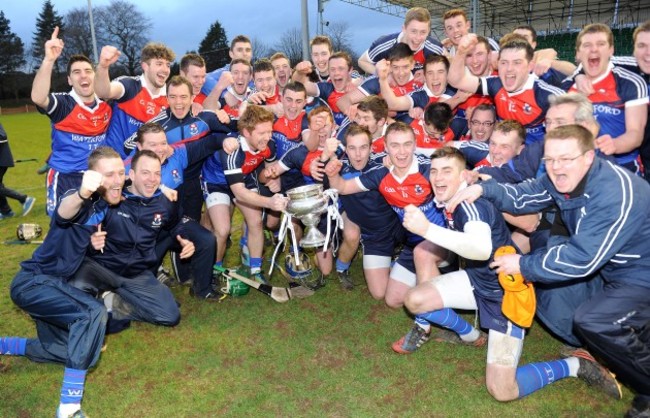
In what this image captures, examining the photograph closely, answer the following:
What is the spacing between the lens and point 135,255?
15.4 feet

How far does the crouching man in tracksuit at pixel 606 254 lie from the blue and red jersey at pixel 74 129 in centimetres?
471

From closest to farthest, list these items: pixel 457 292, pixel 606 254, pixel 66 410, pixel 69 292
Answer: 1. pixel 606 254
2. pixel 66 410
3. pixel 69 292
4. pixel 457 292

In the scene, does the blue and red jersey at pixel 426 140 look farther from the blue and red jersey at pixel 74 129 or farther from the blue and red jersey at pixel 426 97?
the blue and red jersey at pixel 74 129

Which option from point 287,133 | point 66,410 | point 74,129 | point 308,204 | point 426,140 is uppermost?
point 74,129

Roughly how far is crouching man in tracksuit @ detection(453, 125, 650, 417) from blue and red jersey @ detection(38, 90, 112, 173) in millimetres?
4710

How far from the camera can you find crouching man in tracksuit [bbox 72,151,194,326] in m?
4.50

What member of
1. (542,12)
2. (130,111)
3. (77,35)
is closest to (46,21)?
(77,35)

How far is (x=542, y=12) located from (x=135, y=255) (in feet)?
125

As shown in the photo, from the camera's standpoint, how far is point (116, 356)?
4457mm

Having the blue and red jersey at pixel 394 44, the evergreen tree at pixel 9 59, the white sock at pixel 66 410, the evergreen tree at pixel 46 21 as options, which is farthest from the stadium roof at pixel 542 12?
the evergreen tree at pixel 46 21

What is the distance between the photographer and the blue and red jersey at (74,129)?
5770mm

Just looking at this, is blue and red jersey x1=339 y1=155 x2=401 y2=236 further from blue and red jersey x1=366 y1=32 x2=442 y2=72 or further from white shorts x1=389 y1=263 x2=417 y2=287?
blue and red jersey x1=366 y1=32 x2=442 y2=72

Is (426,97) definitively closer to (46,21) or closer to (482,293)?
(482,293)

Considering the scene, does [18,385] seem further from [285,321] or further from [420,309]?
[420,309]
